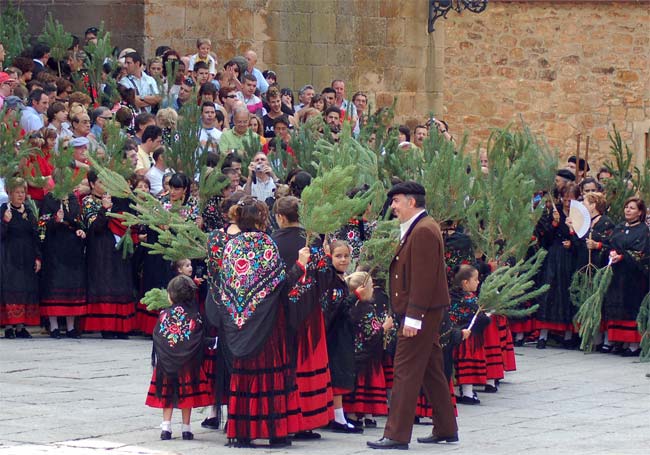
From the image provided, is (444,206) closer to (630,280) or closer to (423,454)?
(423,454)

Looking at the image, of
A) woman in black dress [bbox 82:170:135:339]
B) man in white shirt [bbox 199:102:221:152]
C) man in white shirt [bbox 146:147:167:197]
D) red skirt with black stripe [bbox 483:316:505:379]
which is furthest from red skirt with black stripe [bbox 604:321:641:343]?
woman in black dress [bbox 82:170:135:339]

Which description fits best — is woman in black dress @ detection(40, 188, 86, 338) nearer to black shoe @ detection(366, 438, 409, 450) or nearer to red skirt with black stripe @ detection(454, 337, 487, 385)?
red skirt with black stripe @ detection(454, 337, 487, 385)

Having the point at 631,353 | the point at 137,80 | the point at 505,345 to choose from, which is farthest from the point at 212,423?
the point at 137,80

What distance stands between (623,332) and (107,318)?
504 cm

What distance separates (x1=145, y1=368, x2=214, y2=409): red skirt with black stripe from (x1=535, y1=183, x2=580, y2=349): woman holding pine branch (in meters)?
6.43

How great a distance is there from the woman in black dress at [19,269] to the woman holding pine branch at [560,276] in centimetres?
509

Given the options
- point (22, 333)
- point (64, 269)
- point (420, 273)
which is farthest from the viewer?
point (64, 269)

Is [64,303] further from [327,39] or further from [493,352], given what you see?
[327,39]

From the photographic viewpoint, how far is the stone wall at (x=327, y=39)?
2175 centimetres

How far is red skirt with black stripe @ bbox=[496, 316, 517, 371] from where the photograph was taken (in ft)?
42.8

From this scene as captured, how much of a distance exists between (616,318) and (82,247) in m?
5.29

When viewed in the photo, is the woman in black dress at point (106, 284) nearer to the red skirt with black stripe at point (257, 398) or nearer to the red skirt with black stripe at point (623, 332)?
the red skirt with black stripe at point (623, 332)

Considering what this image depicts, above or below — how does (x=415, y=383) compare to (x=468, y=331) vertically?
below

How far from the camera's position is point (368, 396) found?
35.1ft
